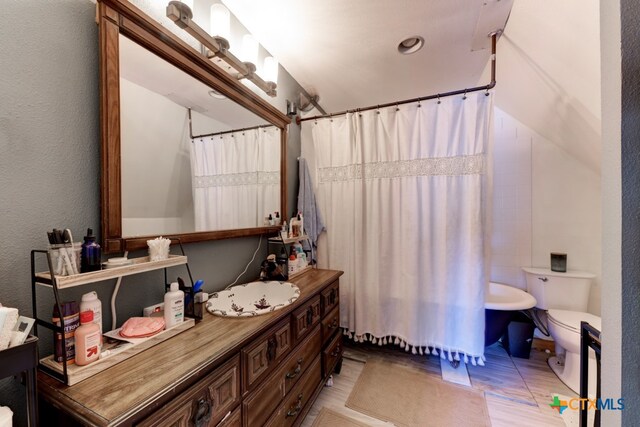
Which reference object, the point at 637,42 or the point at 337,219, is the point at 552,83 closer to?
the point at 637,42

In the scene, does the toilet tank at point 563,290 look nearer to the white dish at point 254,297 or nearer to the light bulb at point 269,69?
the white dish at point 254,297

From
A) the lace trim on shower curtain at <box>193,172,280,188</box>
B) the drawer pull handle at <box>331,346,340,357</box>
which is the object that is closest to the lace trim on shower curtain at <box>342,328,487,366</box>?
the drawer pull handle at <box>331,346,340,357</box>

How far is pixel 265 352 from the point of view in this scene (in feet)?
3.15

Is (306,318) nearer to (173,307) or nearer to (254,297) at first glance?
(254,297)

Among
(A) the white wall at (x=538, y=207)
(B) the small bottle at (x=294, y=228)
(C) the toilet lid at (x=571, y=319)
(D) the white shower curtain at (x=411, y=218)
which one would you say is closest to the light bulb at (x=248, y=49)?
(D) the white shower curtain at (x=411, y=218)

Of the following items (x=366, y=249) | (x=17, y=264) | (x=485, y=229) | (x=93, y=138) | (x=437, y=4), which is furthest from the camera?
(x=366, y=249)

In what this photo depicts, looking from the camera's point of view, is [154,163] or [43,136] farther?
[154,163]

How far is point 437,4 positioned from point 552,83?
1108 millimetres

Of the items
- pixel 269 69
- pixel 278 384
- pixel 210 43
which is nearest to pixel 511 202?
pixel 269 69

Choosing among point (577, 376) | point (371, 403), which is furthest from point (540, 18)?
point (371, 403)

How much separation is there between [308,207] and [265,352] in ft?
3.90

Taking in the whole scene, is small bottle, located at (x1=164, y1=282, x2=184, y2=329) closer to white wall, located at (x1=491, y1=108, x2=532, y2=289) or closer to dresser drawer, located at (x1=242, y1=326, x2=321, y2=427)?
dresser drawer, located at (x1=242, y1=326, x2=321, y2=427)

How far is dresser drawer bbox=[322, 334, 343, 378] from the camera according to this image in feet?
4.92

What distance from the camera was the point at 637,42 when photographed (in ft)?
1.68
